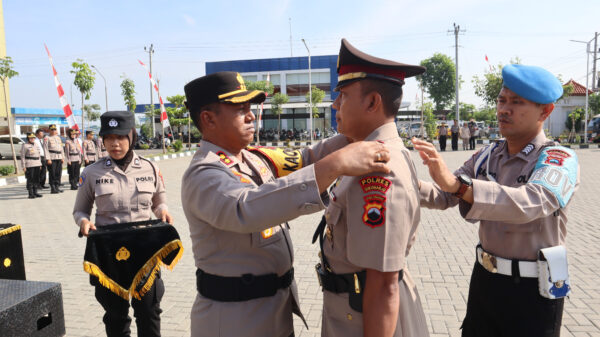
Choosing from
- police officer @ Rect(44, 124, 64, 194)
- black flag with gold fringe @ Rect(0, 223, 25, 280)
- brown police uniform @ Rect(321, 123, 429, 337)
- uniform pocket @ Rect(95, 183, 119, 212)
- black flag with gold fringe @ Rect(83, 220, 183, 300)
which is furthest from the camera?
police officer @ Rect(44, 124, 64, 194)

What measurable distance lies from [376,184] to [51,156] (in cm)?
1290

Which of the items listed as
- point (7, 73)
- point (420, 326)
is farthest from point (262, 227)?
point (7, 73)

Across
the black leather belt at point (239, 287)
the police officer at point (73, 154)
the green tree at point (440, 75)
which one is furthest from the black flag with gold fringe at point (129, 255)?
the green tree at point (440, 75)

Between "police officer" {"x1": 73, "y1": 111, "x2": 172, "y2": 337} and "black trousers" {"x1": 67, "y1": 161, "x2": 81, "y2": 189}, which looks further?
"black trousers" {"x1": 67, "y1": 161, "x2": 81, "y2": 189}

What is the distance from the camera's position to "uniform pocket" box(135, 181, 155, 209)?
11.2 ft

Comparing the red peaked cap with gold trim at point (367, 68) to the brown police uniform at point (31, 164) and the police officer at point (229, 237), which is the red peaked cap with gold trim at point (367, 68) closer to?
the police officer at point (229, 237)

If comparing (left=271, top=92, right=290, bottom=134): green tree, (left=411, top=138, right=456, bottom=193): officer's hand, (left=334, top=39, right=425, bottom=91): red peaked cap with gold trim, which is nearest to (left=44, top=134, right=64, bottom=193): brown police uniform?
(left=334, top=39, right=425, bottom=91): red peaked cap with gold trim

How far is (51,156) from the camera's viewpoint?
11789 mm

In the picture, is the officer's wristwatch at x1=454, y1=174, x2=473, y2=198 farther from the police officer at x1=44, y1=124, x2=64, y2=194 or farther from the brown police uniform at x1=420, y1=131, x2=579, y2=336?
the police officer at x1=44, y1=124, x2=64, y2=194

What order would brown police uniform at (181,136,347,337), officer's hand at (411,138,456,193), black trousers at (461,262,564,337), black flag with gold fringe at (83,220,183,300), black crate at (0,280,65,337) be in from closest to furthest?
black crate at (0,280,65,337) → brown police uniform at (181,136,347,337) → officer's hand at (411,138,456,193) → black trousers at (461,262,564,337) → black flag with gold fringe at (83,220,183,300)

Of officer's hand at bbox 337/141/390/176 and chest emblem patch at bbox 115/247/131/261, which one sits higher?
officer's hand at bbox 337/141/390/176

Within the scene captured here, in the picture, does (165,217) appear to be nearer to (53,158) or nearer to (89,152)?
(53,158)

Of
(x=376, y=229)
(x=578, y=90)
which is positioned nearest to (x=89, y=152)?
(x=376, y=229)

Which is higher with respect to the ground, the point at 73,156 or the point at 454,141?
the point at 73,156
